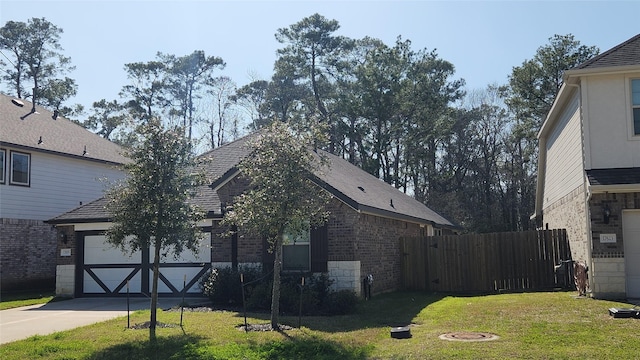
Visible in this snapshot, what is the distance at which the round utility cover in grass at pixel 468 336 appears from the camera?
9.34 metres

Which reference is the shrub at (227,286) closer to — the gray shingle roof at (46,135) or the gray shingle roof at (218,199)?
the gray shingle roof at (218,199)

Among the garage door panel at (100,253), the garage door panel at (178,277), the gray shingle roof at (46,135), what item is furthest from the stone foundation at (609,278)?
the gray shingle roof at (46,135)

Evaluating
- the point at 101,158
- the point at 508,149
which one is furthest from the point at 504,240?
the point at 508,149

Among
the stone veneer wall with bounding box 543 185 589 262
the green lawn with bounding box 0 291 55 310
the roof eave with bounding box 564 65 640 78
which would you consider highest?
the roof eave with bounding box 564 65 640 78

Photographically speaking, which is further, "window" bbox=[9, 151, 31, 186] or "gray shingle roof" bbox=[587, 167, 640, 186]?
"window" bbox=[9, 151, 31, 186]

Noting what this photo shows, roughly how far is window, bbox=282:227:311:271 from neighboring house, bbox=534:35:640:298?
692 centimetres

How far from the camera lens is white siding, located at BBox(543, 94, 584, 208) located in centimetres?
1468

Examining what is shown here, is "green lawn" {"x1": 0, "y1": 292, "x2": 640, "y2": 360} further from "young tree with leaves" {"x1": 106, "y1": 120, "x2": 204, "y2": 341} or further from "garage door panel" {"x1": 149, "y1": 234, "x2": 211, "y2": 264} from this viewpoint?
"garage door panel" {"x1": 149, "y1": 234, "x2": 211, "y2": 264}

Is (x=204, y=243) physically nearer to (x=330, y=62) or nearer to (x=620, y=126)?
(x=620, y=126)

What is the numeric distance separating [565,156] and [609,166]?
3202 mm

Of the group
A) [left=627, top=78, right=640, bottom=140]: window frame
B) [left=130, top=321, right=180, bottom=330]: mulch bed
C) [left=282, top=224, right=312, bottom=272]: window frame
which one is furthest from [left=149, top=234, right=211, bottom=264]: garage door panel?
[left=627, top=78, right=640, bottom=140]: window frame

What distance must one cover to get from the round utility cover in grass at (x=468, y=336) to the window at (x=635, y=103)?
7142 mm

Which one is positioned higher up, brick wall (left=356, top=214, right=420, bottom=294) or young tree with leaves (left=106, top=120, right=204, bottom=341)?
young tree with leaves (left=106, top=120, right=204, bottom=341)

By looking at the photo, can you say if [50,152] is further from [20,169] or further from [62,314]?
[62,314]
